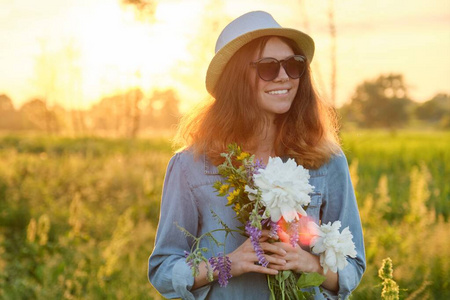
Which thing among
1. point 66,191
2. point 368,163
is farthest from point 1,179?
point 368,163

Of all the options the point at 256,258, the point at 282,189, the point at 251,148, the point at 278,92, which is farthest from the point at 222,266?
the point at 278,92

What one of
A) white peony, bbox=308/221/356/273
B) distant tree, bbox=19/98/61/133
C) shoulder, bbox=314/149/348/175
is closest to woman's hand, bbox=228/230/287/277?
white peony, bbox=308/221/356/273

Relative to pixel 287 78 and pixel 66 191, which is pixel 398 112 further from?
pixel 287 78

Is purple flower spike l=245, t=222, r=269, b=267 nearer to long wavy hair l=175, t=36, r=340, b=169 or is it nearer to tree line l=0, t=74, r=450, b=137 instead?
long wavy hair l=175, t=36, r=340, b=169

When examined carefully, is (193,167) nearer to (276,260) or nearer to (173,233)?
(173,233)

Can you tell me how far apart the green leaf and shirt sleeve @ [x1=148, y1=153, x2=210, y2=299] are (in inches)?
16.9

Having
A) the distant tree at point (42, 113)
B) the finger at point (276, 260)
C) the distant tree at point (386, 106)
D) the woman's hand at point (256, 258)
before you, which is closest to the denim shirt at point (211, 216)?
the woman's hand at point (256, 258)

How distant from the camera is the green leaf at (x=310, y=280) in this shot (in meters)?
1.90

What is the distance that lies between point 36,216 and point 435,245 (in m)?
5.39

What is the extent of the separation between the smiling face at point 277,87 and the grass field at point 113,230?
853mm

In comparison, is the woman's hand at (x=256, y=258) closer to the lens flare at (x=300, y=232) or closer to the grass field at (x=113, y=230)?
the lens flare at (x=300, y=232)

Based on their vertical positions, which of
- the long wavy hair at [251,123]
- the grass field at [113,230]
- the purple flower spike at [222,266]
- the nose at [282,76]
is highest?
the nose at [282,76]

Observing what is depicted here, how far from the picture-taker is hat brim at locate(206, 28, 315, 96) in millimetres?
2303

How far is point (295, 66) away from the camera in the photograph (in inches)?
91.9
